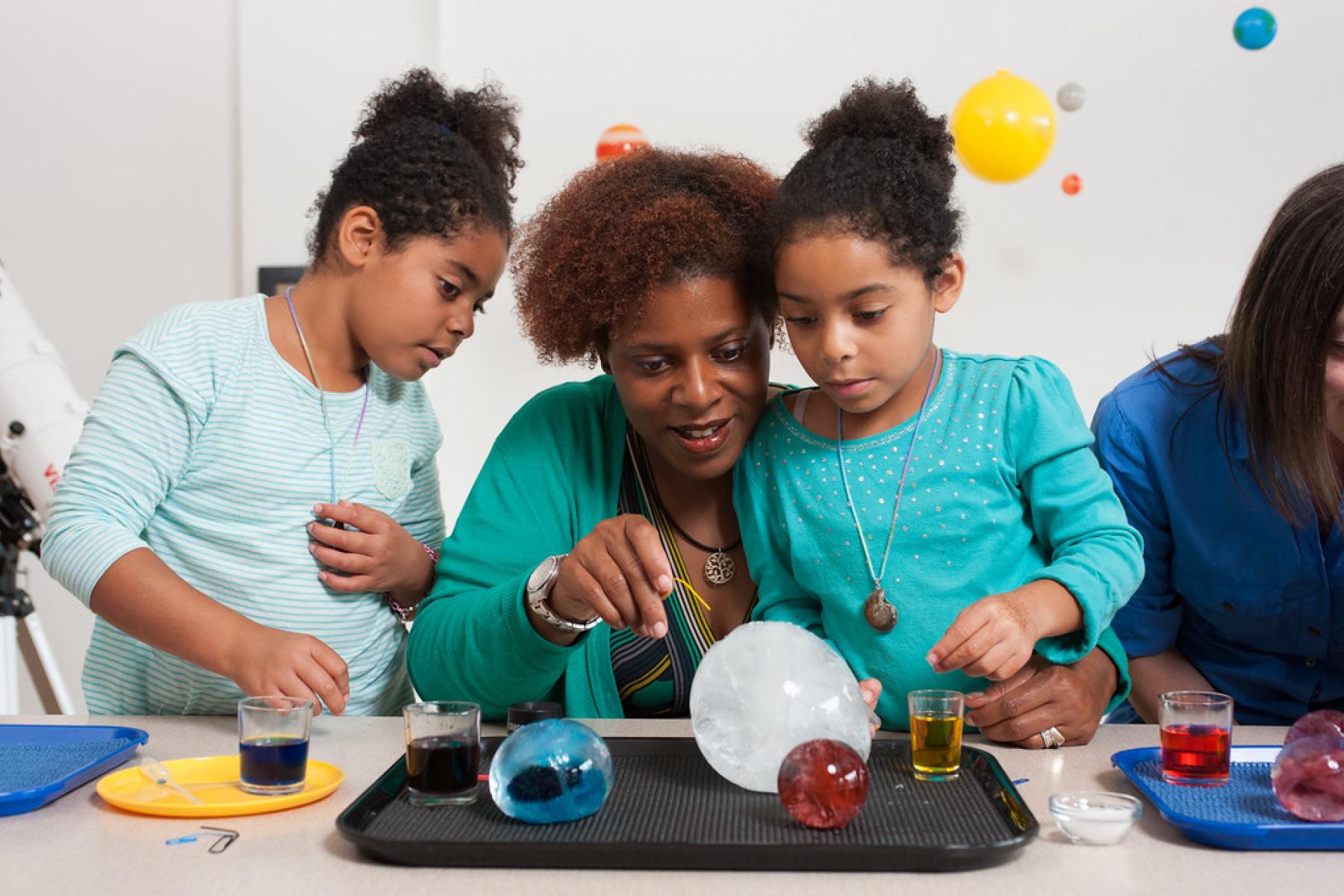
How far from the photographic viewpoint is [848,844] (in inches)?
36.8

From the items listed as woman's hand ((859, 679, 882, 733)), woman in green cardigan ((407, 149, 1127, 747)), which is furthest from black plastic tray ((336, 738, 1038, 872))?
woman in green cardigan ((407, 149, 1127, 747))

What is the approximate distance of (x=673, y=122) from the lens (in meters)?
3.97

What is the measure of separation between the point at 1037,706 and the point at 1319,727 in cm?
31

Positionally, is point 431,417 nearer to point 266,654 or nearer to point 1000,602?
point 266,654

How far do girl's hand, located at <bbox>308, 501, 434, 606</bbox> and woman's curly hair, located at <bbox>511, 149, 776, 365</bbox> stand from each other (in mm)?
319

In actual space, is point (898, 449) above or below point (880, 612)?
above

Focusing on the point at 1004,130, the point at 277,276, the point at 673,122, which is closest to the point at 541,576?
the point at 1004,130

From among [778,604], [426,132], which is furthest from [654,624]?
[426,132]

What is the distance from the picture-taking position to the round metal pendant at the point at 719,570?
165cm

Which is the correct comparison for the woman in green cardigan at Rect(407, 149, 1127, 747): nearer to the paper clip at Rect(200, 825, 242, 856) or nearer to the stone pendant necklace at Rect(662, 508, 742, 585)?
the stone pendant necklace at Rect(662, 508, 742, 585)

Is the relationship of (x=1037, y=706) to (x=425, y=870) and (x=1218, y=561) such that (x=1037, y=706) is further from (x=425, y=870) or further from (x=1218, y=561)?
(x=425, y=870)

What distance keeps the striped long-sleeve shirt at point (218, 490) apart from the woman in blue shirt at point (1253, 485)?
3.42ft

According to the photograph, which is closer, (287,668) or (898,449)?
(287,668)

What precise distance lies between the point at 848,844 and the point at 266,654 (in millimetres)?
707
